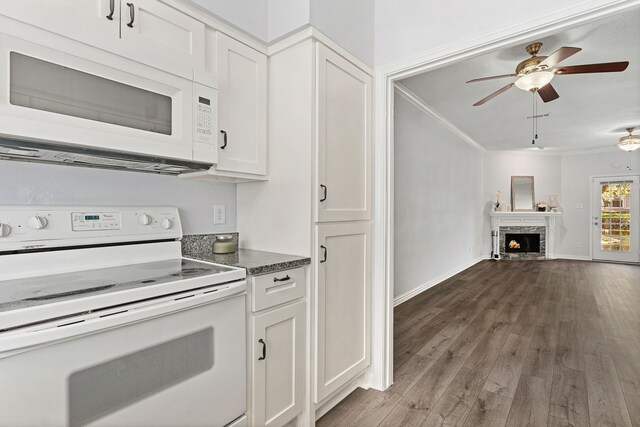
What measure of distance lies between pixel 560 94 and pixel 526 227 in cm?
450

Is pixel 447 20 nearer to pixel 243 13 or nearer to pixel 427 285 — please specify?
pixel 243 13

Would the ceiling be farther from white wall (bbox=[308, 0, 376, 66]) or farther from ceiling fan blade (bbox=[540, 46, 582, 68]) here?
white wall (bbox=[308, 0, 376, 66])

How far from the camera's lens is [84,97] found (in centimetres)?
120

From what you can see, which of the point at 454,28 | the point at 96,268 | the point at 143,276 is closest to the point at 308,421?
the point at 143,276

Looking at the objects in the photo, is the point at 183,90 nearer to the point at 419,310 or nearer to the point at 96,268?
the point at 96,268

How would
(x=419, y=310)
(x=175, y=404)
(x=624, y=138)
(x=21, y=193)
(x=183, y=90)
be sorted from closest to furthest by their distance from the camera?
(x=175, y=404), (x=21, y=193), (x=183, y=90), (x=419, y=310), (x=624, y=138)

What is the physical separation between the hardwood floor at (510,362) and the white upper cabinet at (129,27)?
2.03 metres

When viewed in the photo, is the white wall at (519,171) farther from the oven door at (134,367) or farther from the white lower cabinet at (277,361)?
the oven door at (134,367)

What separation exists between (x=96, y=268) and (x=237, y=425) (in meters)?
0.93

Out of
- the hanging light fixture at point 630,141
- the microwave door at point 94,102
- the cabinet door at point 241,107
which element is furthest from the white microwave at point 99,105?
the hanging light fixture at point 630,141

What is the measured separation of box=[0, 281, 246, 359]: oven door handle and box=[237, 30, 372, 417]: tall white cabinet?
632mm

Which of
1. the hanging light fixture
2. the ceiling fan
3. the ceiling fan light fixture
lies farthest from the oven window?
the hanging light fixture

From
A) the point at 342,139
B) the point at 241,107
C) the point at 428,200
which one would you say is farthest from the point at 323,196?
the point at 428,200

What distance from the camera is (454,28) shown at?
1.80 metres
